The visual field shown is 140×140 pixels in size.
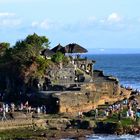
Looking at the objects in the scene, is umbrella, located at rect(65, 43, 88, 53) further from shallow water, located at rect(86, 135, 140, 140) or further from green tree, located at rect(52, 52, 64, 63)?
shallow water, located at rect(86, 135, 140, 140)

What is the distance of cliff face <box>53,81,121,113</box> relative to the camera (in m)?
76.2

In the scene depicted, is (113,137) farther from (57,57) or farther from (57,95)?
(57,57)

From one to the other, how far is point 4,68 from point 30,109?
14970 mm

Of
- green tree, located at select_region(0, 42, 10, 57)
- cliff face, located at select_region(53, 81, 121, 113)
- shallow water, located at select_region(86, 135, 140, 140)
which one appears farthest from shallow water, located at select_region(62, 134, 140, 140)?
green tree, located at select_region(0, 42, 10, 57)

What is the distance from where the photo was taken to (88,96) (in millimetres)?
79188

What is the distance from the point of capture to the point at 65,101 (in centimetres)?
7600

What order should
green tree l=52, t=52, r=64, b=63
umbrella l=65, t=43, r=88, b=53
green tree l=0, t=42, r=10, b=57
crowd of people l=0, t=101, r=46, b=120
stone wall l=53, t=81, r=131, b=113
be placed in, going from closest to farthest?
crowd of people l=0, t=101, r=46, b=120 < stone wall l=53, t=81, r=131, b=113 < green tree l=52, t=52, r=64, b=63 < green tree l=0, t=42, r=10, b=57 < umbrella l=65, t=43, r=88, b=53

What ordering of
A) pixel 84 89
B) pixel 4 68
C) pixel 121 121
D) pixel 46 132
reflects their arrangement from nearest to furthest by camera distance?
1. pixel 46 132
2. pixel 121 121
3. pixel 84 89
4. pixel 4 68

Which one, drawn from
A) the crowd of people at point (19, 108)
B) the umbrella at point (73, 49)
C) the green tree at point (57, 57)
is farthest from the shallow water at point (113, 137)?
the umbrella at point (73, 49)

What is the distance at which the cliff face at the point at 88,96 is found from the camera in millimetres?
76188

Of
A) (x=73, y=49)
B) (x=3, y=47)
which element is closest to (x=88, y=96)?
(x=73, y=49)

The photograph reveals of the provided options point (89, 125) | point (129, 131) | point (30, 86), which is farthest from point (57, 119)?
point (30, 86)

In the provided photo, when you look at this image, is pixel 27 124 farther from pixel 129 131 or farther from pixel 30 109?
pixel 129 131

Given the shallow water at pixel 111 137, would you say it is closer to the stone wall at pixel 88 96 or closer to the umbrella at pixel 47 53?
the stone wall at pixel 88 96
